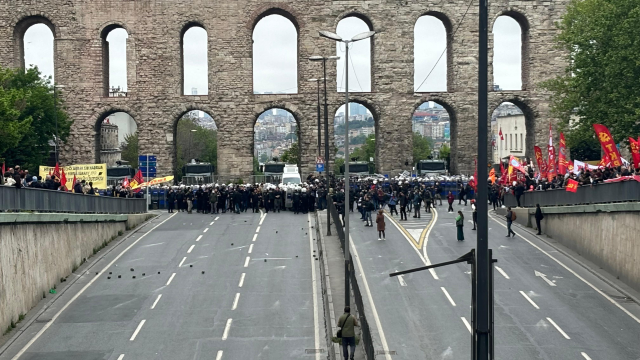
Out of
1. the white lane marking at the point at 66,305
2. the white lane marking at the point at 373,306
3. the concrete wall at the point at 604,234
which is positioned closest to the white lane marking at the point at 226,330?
the white lane marking at the point at 373,306

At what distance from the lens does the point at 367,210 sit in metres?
49.5

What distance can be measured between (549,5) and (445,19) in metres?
8.13

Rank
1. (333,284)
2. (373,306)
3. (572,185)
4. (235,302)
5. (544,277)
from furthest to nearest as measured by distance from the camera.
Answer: (572,185) → (544,277) → (333,284) → (235,302) → (373,306)

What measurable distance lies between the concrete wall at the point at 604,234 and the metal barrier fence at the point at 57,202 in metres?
20.4

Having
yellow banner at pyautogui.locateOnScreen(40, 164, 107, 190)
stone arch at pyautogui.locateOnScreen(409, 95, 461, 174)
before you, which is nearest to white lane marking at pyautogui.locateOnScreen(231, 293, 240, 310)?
yellow banner at pyautogui.locateOnScreen(40, 164, 107, 190)

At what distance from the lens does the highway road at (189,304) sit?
87.6 feet

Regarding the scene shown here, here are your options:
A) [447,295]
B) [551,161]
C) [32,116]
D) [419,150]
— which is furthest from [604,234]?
[419,150]

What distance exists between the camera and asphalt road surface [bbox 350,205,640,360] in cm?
2584

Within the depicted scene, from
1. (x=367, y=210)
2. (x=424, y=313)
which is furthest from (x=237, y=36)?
(x=424, y=313)

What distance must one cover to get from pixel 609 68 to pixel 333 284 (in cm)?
2731

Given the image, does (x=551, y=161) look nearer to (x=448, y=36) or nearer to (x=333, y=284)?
(x=333, y=284)

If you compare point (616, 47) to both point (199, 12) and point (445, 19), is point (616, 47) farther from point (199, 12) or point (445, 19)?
point (199, 12)

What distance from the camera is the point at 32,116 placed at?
6894 cm

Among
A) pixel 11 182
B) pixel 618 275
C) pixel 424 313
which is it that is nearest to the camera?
pixel 424 313
